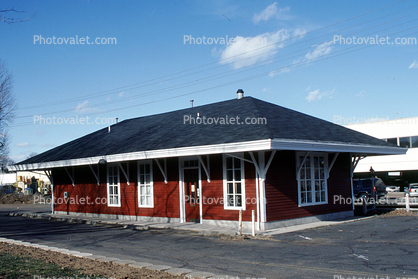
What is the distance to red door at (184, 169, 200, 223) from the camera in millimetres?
15875

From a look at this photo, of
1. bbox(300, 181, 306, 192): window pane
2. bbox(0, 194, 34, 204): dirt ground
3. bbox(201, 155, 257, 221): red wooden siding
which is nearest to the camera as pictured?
bbox(201, 155, 257, 221): red wooden siding

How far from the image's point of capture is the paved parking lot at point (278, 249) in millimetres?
7965

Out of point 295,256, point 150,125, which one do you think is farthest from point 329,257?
point 150,125

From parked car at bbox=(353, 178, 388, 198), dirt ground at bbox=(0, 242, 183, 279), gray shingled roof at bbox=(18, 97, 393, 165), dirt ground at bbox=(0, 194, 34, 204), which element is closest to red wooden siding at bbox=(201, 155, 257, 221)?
gray shingled roof at bbox=(18, 97, 393, 165)

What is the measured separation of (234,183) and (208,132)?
2395mm

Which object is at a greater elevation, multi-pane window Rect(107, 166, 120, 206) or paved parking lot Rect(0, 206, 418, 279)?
multi-pane window Rect(107, 166, 120, 206)

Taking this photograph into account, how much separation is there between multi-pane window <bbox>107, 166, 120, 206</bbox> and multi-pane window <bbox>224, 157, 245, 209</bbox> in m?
6.79

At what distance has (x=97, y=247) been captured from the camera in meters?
11.3

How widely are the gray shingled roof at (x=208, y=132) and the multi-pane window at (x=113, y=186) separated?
3.95ft

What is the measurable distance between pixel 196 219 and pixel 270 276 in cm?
849

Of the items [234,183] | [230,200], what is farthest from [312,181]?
[230,200]

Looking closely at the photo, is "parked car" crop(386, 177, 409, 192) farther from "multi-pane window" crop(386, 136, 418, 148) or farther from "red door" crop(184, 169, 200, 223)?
"red door" crop(184, 169, 200, 223)

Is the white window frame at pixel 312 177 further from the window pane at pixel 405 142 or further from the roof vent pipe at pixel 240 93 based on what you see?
the window pane at pixel 405 142

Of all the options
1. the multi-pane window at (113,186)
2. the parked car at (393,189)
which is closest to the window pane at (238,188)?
the multi-pane window at (113,186)
